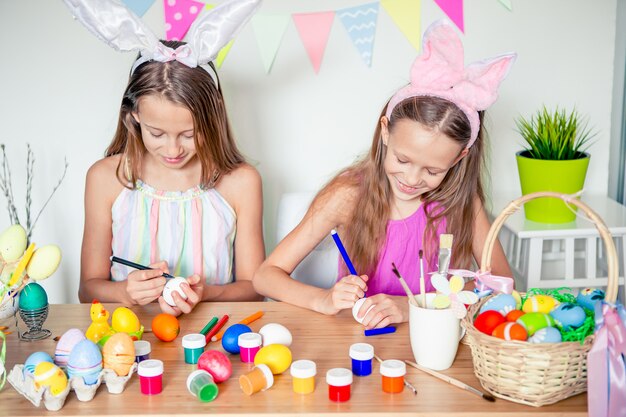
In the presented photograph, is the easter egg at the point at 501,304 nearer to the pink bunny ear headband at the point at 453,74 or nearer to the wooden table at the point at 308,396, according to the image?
the wooden table at the point at 308,396

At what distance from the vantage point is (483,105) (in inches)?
61.2

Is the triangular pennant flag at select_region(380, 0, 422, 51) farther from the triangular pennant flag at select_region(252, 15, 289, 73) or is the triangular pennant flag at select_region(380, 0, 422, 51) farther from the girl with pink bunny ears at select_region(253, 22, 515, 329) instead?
the girl with pink bunny ears at select_region(253, 22, 515, 329)

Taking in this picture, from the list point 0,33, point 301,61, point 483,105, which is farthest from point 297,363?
point 0,33

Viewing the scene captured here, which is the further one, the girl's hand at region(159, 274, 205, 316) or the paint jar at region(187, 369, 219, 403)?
the girl's hand at region(159, 274, 205, 316)

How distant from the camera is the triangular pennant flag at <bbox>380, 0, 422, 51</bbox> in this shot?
7.48 feet

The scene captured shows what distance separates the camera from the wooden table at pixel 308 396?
1094 millimetres

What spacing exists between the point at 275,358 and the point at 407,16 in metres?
1.41

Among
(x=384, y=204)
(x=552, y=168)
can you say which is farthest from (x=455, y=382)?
(x=552, y=168)

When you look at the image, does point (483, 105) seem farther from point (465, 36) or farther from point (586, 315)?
point (465, 36)

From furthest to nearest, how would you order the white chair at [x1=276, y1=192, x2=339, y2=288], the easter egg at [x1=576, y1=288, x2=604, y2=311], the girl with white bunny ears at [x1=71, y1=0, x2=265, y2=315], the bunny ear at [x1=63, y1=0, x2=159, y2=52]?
the white chair at [x1=276, y1=192, x2=339, y2=288]
the girl with white bunny ears at [x1=71, y1=0, x2=265, y2=315]
the bunny ear at [x1=63, y1=0, x2=159, y2=52]
the easter egg at [x1=576, y1=288, x2=604, y2=311]

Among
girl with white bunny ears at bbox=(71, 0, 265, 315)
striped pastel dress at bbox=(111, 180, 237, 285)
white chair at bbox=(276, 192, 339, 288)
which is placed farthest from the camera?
white chair at bbox=(276, 192, 339, 288)

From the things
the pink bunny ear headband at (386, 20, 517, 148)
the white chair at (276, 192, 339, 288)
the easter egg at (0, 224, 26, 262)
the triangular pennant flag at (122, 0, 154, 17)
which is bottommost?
the white chair at (276, 192, 339, 288)

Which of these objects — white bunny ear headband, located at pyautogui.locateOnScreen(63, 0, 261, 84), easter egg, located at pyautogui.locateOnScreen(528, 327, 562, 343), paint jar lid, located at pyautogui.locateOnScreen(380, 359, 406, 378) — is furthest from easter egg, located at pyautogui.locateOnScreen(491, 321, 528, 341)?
white bunny ear headband, located at pyautogui.locateOnScreen(63, 0, 261, 84)

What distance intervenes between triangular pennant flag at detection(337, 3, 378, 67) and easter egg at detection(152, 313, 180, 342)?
1244 mm
